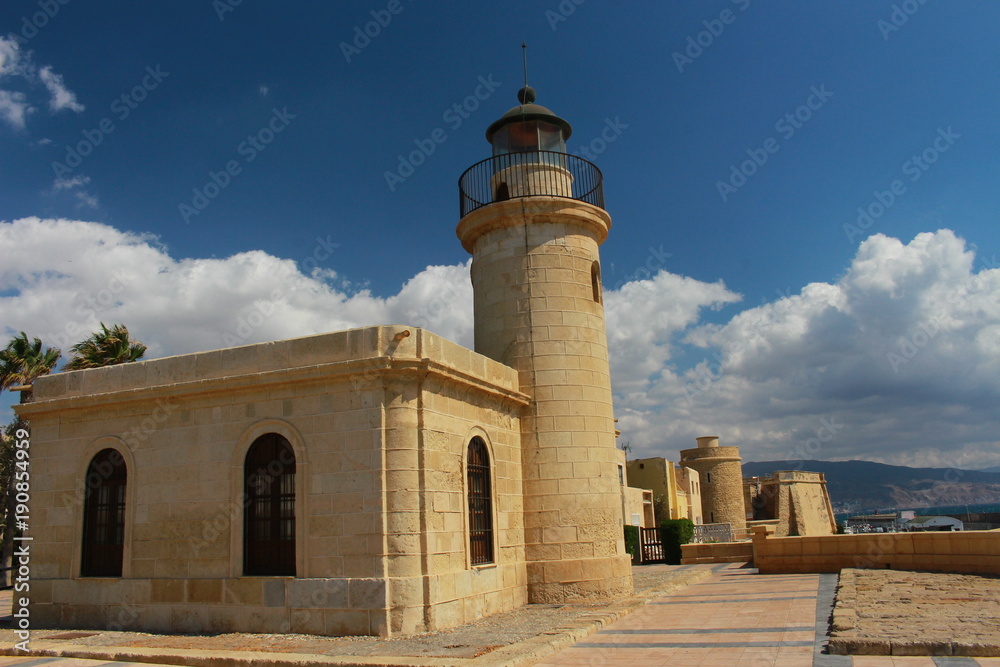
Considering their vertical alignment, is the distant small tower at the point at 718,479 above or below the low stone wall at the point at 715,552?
above

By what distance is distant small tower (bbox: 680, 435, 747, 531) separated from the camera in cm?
4397

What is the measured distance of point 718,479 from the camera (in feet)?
146

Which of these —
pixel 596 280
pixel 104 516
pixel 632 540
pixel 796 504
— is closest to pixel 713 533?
pixel 632 540

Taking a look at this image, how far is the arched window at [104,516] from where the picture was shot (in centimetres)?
1112

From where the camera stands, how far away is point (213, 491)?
10273mm

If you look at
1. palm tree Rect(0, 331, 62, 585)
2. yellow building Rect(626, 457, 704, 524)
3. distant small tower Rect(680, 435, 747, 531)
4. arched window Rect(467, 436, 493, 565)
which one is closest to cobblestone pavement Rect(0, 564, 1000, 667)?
arched window Rect(467, 436, 493, 565)

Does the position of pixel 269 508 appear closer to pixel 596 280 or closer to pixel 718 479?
pixel 596 280

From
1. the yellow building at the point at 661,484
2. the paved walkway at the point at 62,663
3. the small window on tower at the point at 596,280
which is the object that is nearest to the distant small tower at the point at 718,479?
the yellow building at the point at 661,484

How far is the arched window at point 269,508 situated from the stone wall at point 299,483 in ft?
0.55

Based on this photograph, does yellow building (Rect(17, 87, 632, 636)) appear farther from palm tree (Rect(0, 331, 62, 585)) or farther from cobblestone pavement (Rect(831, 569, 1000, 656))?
palm tree (Rect(0, 331, 62, 585))

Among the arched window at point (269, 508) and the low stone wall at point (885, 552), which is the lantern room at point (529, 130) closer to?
the arched window at point (269, 508)

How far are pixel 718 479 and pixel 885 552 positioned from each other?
31.8 metres

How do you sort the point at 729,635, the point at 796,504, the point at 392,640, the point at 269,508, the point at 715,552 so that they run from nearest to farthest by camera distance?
→ 1. the point at 729,635
2. the point at 392,640
3. the point at 269,508
4. the point at 715,552
5. the point at 796,504

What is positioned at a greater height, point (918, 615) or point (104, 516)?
point (104, 516)
